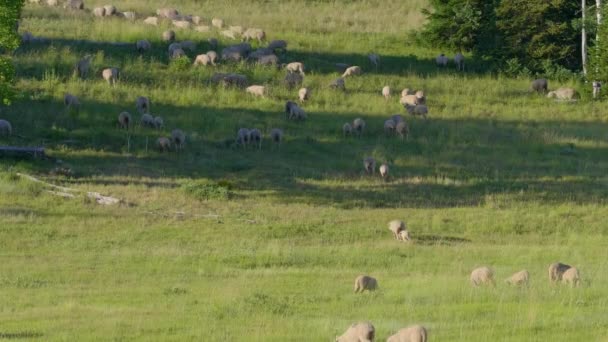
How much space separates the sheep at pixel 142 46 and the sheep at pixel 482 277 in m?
28.9

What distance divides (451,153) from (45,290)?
20.8 meters

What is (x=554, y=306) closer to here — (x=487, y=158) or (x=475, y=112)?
(x=487, y=158)

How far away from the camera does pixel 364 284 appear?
74.5ft

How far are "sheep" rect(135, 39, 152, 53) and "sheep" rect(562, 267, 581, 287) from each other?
2971 cm

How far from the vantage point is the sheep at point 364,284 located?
22688mm

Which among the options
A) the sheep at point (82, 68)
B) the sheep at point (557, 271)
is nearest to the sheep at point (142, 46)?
the sheep at point (82, 68)

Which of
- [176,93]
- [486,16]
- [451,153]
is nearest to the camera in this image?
[451,153]

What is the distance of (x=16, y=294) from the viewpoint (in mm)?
22375

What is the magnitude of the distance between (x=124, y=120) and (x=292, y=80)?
8925 mm

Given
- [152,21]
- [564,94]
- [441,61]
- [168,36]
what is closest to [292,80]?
[168,36]

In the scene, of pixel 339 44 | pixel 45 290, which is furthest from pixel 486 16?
pixel 45 290

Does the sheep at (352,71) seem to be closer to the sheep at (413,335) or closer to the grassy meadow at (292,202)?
the grassy meadow at (292,202)

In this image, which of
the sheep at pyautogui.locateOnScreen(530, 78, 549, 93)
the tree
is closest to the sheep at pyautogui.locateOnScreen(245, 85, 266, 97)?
the sheep at pyautogui.locateOnScreen(530, 78, 549, 93)

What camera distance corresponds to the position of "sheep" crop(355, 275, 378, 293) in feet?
74.4
